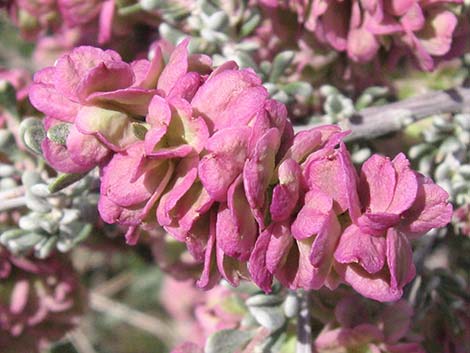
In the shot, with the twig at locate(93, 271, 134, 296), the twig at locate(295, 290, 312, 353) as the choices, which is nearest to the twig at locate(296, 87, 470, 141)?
the twig at locate(295, 290, 312, 353)

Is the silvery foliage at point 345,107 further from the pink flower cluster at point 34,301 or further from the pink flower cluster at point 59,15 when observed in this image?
the pink flower cluster at point 34,301

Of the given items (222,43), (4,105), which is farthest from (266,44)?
(4,105)

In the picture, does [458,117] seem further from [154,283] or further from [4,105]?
[154,283]

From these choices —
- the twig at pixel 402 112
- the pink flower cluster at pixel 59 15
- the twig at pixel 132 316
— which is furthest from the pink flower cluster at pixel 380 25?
the twig at pixel 132 316

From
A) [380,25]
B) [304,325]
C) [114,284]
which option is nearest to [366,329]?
[304,325]

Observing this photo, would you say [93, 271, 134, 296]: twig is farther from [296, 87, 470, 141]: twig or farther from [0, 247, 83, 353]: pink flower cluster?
[296, 87, 470, 141]: twig
